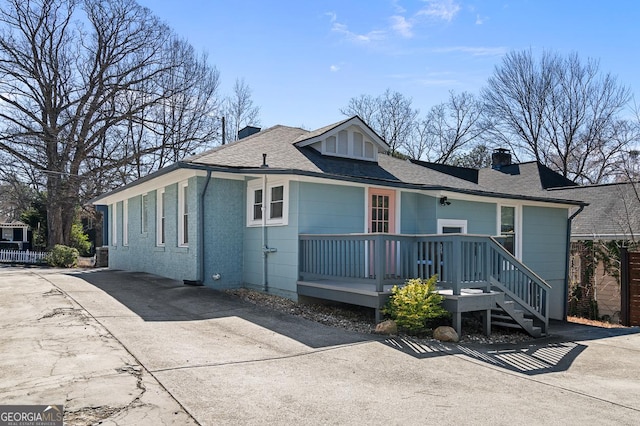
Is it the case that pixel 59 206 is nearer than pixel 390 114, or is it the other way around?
pixel 59 206

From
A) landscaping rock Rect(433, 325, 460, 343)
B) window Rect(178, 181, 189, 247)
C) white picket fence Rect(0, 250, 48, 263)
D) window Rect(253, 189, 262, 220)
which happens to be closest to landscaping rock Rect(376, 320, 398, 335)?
landscaping rock Rect(433, 325, 460, 343)

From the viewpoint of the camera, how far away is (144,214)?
1474 cm

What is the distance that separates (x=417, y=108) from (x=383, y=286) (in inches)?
1161

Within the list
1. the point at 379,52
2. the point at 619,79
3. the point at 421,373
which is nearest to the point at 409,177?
the point at 379,52

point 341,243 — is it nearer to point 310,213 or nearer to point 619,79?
point 310,213

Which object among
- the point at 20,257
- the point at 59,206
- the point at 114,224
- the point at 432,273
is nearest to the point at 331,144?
the point at 432,273

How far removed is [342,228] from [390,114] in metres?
26.7

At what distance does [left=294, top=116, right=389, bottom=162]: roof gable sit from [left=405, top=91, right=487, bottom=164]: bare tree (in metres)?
23.3

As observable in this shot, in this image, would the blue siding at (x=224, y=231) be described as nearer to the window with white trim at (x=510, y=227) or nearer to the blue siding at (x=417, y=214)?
the blue siding at (x=417, y=214)

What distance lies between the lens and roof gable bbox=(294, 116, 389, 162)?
40.2 ft

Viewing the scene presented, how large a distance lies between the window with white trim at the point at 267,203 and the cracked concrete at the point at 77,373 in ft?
13.5

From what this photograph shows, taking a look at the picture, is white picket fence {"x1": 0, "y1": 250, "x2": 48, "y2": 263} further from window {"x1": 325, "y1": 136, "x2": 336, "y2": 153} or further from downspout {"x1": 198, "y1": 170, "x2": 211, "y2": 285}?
window {"x1": 325, "y1": 136, "x2": 336, "y2": 153}

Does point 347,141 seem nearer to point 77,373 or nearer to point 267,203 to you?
point 267,203

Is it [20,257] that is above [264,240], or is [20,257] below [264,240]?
below
